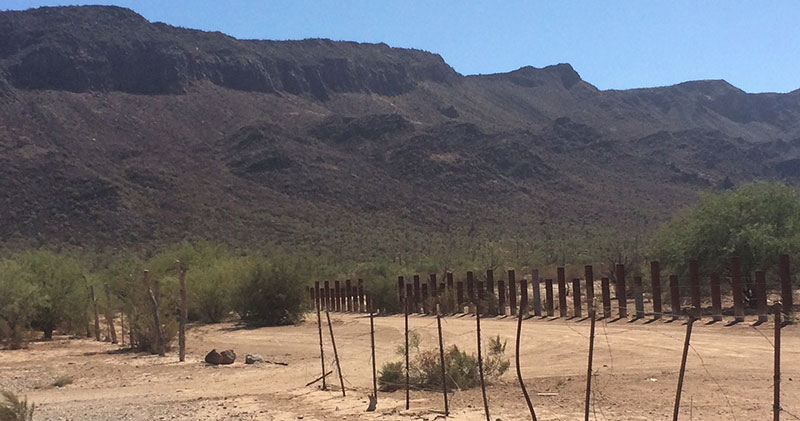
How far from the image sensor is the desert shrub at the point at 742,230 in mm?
22094

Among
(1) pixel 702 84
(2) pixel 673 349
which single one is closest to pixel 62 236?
(2) pixel 673 349

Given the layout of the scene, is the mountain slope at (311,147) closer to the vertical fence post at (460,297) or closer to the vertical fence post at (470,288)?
the vertical fence post at (460,297)

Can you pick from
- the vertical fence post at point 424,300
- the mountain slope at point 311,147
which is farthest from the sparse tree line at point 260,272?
the mountain slope at point 311,147

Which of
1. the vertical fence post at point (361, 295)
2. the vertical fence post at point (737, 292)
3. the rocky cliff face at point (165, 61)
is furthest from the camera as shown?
the rocky cliff face at point (165, 61)

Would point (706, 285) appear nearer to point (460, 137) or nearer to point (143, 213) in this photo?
point (143, 213)

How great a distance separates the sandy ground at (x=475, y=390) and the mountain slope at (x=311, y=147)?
156ft

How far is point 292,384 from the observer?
16.6 meters

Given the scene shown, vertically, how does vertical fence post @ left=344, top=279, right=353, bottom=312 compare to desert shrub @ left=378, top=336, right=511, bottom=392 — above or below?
above

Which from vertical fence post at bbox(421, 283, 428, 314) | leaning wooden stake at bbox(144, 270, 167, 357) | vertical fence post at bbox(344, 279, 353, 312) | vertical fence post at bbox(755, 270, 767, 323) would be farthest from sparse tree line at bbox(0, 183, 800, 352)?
vertical fence post at bbox(421, 283, 428, 314)

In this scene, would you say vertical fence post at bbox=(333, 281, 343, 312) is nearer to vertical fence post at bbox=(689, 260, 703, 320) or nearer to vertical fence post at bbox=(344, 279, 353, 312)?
vertical fence post at bbox=(344, 279, 353, 312)

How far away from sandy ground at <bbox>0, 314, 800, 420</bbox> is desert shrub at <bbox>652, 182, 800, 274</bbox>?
3.39 meters

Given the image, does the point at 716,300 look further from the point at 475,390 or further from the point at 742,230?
the point at 475,390

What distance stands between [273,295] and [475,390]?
23.4m

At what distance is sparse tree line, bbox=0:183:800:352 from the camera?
23.4 meters
